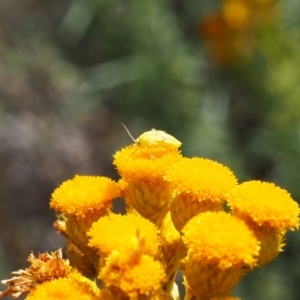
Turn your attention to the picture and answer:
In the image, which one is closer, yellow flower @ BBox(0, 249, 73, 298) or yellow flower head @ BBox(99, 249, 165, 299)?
yellow flower head @ BBox(99, 249, 165, 299)

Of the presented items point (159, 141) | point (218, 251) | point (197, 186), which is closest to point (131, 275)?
point (218, 251)

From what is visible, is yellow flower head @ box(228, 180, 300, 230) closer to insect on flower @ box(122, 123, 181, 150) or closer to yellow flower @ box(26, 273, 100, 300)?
insect on flower @ box(122, 123, 181, 150)

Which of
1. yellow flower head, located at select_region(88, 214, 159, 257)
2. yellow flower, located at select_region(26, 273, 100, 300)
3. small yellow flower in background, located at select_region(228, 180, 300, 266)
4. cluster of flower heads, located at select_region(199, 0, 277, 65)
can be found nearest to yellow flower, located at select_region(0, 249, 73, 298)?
yellow flower, located at select_region(26, 273, 100, 300)

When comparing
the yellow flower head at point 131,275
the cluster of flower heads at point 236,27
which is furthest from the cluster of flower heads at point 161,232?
the cluster of flower heads at point 236,27

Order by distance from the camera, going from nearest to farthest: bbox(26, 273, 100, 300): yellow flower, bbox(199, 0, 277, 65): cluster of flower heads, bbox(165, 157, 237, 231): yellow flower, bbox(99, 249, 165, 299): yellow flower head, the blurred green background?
bbox(99, 249, 165, 299): yellow flower head → bbox(26, 273, 100, 300): yellow flower → bbox(165, 157, 237, 231): yellow flower → bbox(199, 0, 277, 65): cluster of flower heads → the blurred green background

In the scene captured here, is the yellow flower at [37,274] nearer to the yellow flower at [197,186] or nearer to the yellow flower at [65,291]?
the yellow flower at [65,291]

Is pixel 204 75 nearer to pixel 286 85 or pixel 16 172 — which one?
pixel 286 85

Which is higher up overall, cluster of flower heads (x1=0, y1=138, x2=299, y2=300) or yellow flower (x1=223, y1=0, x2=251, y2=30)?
yellow flower (x1=223, y1=0, x2=251, y2=30)

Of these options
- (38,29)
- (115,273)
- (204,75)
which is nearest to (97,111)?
(38,29)
